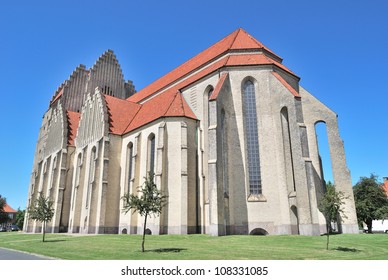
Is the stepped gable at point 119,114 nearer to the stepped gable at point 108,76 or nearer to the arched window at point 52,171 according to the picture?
the arched window at point 52,171

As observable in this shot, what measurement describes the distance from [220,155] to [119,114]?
18.8 m

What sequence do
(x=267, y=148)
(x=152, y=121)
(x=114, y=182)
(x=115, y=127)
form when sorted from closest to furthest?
(x=267, y=148) → (x=152, y=121) → (x=114, y=182) → (x=115, y=127)

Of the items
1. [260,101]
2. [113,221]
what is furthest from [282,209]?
[113,221]

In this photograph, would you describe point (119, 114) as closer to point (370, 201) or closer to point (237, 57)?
point (237, 57)

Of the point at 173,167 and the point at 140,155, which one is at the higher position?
the point at 140,155

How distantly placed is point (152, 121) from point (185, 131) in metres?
4.55

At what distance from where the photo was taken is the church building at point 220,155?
24.5 metres

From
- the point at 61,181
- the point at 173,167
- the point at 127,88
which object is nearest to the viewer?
the point at 173,167

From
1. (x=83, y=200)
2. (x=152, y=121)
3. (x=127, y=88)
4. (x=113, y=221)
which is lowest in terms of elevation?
(x=113, y=221)

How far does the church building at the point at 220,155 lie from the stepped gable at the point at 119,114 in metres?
0.17

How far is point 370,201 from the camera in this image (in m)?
44.3

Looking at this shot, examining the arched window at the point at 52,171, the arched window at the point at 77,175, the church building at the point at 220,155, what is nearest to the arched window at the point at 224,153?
the church building at the point at 220,155

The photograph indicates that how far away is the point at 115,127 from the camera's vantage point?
3716 cm

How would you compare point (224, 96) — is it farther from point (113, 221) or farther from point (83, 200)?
point (83, 200)
